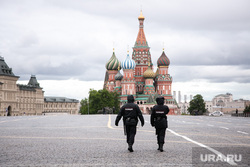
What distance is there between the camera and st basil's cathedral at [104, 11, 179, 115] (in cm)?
13261

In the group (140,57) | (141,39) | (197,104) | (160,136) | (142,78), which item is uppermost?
(141,39)

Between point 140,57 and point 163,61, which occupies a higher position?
point 140,57

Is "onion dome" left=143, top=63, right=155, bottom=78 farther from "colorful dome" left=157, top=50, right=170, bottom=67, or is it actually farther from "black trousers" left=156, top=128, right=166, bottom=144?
"black trousers" left=156, top=128, right=166, bottom=144

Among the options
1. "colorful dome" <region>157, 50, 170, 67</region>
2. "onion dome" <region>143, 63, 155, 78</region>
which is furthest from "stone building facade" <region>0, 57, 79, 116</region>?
"colorful dome" <region>157, 50, 170, 67</region>

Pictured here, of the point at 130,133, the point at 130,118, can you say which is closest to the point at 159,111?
the point at 130,118

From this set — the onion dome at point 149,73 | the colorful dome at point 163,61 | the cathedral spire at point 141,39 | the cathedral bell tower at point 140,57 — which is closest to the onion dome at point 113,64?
the cathedral bell tower at point 140,57

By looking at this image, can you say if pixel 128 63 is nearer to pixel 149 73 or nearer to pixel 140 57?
pixel 149 73

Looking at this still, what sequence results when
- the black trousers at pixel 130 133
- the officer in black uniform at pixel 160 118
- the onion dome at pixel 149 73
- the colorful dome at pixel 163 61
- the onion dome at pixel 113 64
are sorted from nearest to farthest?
the black trousers at pixel 130 133 → the officer in black uniform at pixel 160 118 → the onion dome at pixel 149 73 → the colorful dome at pixel 163 61 → the onion dome at pixel 113 64

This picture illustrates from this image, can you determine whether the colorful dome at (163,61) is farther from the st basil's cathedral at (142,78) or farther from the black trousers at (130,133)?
the black trousers at (130,133)

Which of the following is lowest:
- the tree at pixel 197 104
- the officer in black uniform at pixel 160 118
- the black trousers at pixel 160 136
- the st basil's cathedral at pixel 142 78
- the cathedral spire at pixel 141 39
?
the black trousers at pixel 160 136

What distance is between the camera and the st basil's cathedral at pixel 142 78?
5221 inches

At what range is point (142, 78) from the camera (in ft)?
457

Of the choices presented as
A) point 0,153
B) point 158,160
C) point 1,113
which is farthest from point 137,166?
point 1,113

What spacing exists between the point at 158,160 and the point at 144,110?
400 ft
